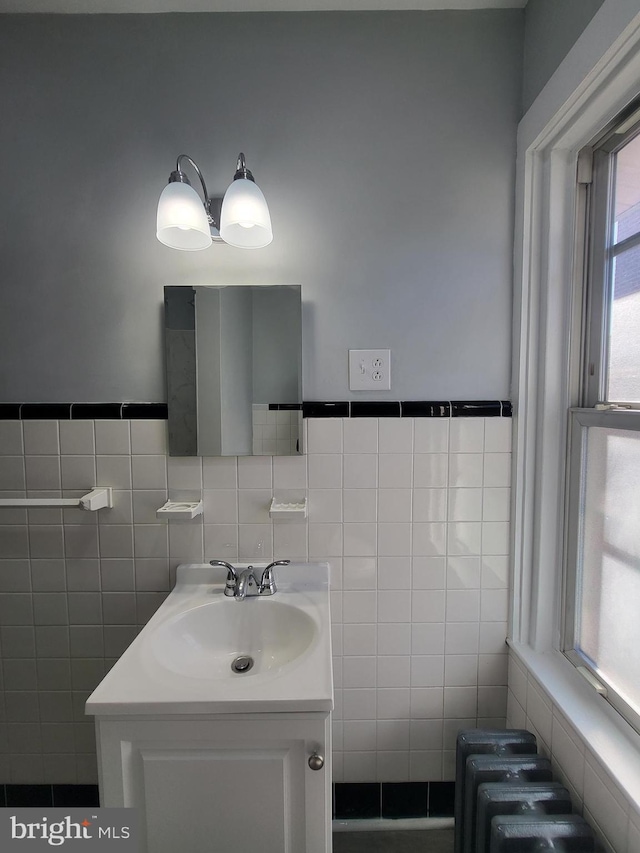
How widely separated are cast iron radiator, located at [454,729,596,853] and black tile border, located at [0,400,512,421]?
90cm

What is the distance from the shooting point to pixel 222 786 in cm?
81

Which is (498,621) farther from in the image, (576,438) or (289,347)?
(289,347)

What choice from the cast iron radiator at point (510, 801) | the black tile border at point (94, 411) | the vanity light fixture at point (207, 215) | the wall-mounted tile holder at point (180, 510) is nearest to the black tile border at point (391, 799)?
the cast iron radiator at point (510, 801)

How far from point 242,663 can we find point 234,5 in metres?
1.84

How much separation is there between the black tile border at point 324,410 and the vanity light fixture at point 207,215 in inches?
18.7

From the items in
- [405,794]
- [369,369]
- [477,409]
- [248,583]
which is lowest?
[405,794]

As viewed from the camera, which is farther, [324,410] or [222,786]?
[324,410]

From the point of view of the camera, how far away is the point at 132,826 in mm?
810

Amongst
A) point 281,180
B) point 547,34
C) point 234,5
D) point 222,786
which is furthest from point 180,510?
point 547,34

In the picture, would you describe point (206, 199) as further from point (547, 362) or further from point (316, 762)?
point (316, 762)

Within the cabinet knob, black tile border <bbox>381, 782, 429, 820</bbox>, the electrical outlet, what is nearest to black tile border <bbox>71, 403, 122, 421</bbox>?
the electrical outlet

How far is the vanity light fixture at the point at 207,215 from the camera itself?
103cm

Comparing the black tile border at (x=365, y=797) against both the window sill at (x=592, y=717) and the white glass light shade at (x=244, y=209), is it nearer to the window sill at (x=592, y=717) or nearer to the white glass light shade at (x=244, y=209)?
the window sill at (x=592, y=717)

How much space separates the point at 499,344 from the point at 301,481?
0.74 m
